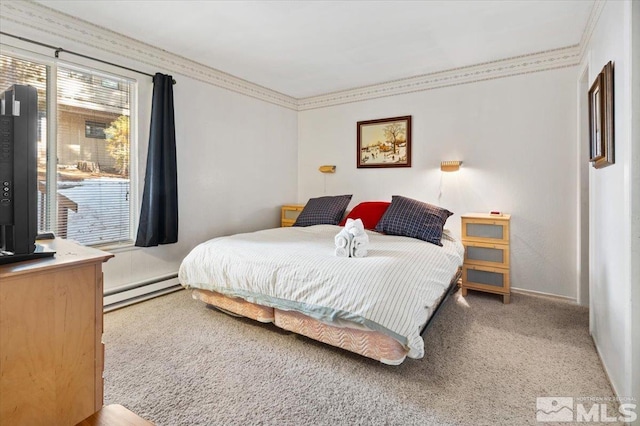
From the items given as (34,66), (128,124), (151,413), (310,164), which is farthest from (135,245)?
(310,164)

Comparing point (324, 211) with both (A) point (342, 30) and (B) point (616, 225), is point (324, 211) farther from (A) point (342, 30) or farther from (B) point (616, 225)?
(B) point (616, 225)

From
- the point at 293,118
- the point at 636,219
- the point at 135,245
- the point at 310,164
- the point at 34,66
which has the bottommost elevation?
the point at 135,245

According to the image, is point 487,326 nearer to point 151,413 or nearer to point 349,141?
point 151,413

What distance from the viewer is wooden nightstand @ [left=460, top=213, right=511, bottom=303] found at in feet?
10.4

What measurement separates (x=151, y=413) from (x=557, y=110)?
4.13 meters

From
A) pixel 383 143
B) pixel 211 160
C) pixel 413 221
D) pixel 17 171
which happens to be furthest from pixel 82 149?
pixel 383 143

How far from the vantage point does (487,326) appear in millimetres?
2631

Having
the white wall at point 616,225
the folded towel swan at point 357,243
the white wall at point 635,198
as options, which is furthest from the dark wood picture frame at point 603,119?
the folded towel swan at point 357,243

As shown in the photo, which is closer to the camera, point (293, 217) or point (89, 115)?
point (89, 115)

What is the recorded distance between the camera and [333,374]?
1949 mm

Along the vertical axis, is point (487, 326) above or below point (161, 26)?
below

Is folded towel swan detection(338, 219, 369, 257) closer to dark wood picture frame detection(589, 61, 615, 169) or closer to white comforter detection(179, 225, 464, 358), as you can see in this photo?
white comforter detection(179, 225, 464, 358)

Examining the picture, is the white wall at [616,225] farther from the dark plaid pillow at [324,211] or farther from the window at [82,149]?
the window at [82,149]

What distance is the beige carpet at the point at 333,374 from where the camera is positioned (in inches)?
63.9
